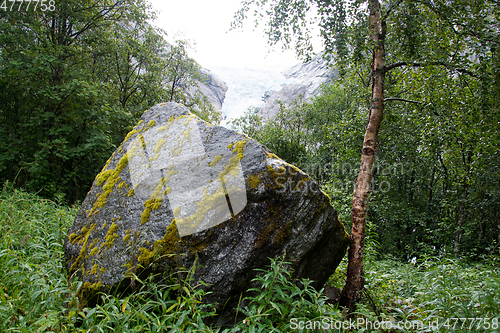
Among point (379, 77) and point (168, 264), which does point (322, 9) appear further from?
→ point (168, 264)

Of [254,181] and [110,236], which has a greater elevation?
[254,181]

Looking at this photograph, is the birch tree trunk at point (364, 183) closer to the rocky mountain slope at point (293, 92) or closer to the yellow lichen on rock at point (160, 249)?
the yellow lichen on rock at point (160, 249)

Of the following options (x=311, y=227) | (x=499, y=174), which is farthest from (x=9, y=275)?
(x=499, y=174)

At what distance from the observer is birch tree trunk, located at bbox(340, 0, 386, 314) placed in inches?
129

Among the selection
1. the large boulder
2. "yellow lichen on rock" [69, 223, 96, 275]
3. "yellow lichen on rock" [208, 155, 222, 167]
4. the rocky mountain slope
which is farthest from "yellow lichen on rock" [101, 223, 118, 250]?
the rocky mountain slope

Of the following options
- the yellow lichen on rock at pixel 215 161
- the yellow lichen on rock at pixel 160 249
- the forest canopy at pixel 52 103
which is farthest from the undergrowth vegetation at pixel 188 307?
the forest canopy at pixel 52 103

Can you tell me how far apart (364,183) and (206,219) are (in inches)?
95.2

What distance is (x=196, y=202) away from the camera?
2.87 m

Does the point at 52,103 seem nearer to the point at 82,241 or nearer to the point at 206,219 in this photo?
the point at 82,241

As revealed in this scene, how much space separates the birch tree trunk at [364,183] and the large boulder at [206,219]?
0.87 feet

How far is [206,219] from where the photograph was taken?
2715mm

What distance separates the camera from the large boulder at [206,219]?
2.55 meters

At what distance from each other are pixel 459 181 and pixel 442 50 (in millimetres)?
6410

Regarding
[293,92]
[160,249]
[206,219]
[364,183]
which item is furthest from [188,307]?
[293,92]
